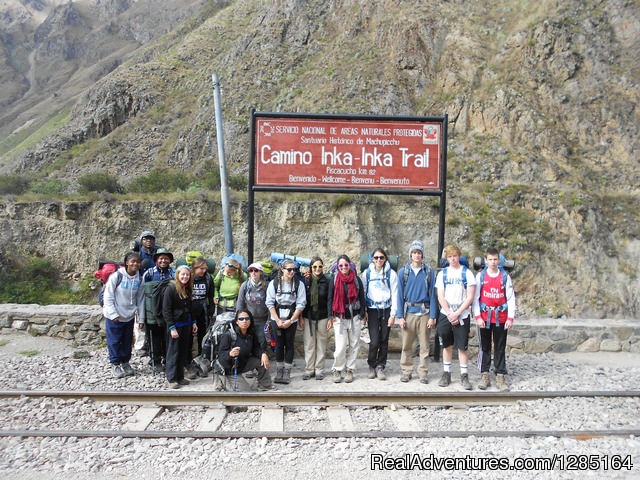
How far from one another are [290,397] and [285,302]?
125 centimetres

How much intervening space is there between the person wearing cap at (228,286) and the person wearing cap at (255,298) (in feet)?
0.67

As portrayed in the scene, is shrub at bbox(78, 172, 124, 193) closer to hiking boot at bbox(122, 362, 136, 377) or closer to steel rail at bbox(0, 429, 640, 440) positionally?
hiking boot at bbox(122, 362, 136, 377)

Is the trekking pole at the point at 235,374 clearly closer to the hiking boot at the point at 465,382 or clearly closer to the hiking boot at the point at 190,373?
the hiking boot at the point at 190,373

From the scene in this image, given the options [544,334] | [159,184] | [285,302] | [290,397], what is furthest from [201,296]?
[159,184]

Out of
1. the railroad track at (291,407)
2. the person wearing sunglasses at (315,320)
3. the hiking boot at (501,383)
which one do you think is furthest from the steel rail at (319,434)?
the person wearing sunglasses at (315,320)

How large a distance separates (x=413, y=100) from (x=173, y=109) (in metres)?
17.3

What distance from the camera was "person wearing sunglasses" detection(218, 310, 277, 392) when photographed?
18.8 ft

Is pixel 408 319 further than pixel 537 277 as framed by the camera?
No

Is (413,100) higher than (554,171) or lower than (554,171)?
higher

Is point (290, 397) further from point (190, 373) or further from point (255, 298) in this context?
point (190, 373)

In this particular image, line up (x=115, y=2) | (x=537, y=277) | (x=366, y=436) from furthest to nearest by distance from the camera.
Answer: (x=115, y=2) < (x=537, y=277) < (x=366, y=436)

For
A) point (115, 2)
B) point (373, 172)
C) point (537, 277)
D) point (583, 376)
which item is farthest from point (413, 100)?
point (115, 2)

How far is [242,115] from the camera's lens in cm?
2930

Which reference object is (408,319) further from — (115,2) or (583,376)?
(115,2)
